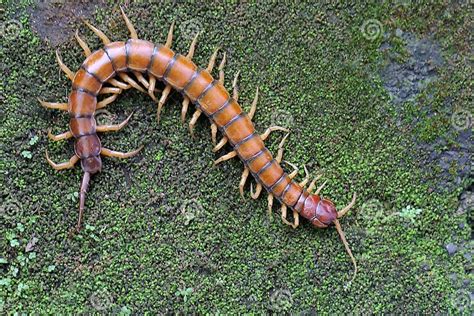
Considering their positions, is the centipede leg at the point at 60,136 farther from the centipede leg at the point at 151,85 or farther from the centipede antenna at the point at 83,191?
the centipede leg at the point at 151,85

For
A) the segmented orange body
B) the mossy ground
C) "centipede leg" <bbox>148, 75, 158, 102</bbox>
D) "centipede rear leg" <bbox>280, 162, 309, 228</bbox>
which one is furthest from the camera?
"centipede rear leg" <bbox>280, 162, 309, 228</bbox>

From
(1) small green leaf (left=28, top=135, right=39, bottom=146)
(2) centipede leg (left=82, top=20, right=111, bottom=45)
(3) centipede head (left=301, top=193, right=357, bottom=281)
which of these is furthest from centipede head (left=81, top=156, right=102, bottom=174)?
(3) centipede head (left=301, top=193, right=357, bottom=281)

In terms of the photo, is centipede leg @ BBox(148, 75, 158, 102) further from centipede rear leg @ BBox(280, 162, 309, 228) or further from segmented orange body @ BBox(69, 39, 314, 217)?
centipede rear leg @ BBox(280, 162, 309, 228)

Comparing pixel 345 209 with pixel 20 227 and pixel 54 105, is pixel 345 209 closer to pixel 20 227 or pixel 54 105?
pixel 54 105

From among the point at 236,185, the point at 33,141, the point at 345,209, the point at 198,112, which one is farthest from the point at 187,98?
the point at 345,209

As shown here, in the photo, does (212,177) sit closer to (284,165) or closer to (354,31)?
(284,165)

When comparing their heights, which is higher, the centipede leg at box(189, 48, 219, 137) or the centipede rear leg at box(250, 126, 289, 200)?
the centipede leg at box(189, 48, 219, 137)
